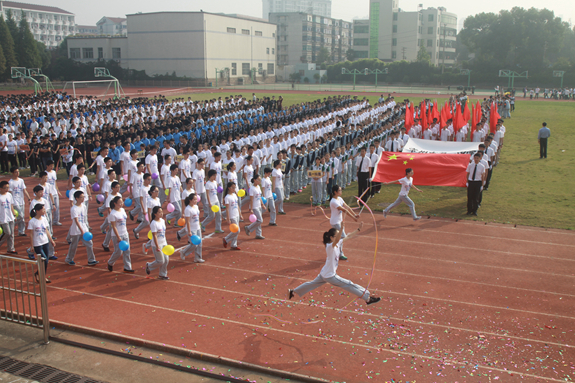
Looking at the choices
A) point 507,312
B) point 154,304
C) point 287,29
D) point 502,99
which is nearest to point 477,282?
point 507,312

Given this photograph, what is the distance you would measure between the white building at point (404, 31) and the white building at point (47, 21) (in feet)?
263

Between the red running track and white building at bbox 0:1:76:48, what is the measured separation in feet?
400

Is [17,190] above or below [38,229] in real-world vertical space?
above

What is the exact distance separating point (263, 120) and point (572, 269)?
20.8m

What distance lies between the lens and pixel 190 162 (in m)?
15.6

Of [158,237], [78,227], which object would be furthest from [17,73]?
[158,237]

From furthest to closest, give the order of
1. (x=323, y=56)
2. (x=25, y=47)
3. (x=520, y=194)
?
1. (x=323, y=56)
2. (x=25, y=47)
3. (x=520, y=194)

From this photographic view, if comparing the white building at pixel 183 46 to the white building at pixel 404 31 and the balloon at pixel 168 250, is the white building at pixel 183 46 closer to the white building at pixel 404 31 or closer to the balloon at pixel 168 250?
the white building at pixel 404 31

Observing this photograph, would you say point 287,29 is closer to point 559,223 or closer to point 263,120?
point 263,120

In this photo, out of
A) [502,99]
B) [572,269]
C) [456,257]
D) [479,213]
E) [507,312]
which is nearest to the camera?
[507,312]

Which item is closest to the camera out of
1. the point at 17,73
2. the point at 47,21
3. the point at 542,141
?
the point at 542,141

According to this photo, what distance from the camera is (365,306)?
27.7ft

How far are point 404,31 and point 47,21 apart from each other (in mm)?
88806

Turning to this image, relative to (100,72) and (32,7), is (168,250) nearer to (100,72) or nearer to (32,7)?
(100,72)
